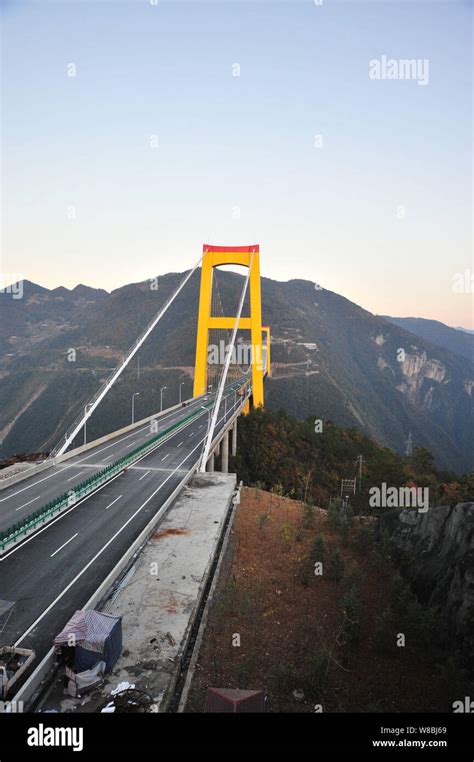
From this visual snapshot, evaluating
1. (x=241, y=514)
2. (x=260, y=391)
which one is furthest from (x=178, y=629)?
(x=260, y=391)

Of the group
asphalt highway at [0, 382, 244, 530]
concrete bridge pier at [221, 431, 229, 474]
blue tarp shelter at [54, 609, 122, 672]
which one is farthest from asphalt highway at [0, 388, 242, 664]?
concrete bridge pier at [221, 431, 229, 474]

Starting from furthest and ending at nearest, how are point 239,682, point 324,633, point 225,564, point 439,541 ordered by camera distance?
1. point 225,564
2. point 439,541
3. point 324,633
4. point 239,682

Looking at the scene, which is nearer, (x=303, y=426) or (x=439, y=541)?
(x=439, y=541)

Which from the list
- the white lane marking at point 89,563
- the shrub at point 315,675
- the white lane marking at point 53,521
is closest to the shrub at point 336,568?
the shrub at point 315,675

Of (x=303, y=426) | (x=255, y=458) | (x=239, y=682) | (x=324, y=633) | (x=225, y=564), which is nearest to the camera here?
(x=239, y=682)

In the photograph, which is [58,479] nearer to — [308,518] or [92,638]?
[308,518]

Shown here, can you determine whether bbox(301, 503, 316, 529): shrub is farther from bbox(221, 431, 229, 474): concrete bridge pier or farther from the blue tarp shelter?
bbox(221, 431, 229, 474): concrete bridge pier
